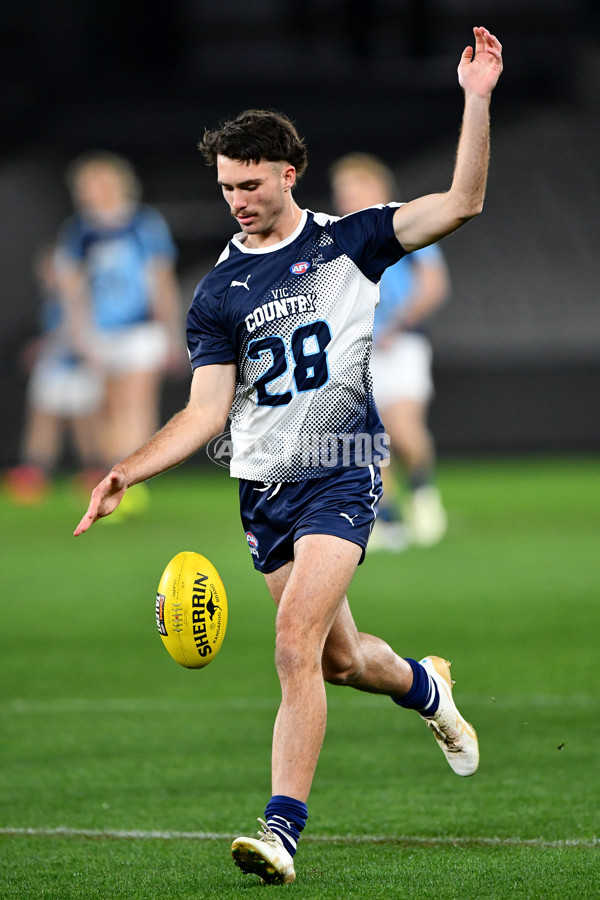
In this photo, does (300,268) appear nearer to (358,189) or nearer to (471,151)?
(471,151)

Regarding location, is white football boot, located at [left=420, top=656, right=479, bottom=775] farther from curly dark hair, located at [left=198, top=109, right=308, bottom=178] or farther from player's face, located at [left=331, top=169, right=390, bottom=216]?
player's face, located at [left=331, top=169, right=390, bottom=216]

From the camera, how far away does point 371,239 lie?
4945 millimetres

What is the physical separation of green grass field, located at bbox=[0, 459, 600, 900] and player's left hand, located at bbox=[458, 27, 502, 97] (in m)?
2.51

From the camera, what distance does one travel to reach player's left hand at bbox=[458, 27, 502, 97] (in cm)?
466

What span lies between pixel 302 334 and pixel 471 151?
85 centimetres

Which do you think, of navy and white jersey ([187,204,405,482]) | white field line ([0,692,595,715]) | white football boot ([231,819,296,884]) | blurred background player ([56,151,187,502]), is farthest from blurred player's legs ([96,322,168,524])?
white football boot ([231,819,296,884])

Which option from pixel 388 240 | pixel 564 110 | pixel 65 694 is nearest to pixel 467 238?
pixel 564 110

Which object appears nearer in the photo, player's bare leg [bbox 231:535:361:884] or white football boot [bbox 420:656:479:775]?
player's bare leg [bbox 231:535:361:884]

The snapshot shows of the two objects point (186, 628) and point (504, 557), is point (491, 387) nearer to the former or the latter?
point (504, 557)

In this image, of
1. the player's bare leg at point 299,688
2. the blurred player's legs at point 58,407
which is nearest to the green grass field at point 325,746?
the player's bare leg at point 299,688

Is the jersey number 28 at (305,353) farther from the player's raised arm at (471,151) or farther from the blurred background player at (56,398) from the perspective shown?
the blurred background player at (56,398)

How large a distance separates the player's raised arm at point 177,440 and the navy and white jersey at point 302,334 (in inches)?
3.2

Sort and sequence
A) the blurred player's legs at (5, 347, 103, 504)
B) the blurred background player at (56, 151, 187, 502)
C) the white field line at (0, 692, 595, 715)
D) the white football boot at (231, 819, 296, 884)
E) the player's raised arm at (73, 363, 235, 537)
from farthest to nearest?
the blurred player's legs at (5, 347, 103, 504) → the blurred background player at (56, 151, 187, 502) → the white field line at (0, 692, 595, 715) → the player's raised arm at (73, 363, 235, 537) → the white football boot at (231, 819, 296, 884)

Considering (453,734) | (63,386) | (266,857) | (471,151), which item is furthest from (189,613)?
(63,386)
